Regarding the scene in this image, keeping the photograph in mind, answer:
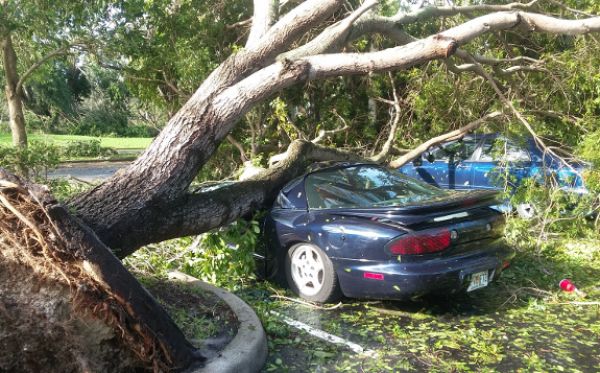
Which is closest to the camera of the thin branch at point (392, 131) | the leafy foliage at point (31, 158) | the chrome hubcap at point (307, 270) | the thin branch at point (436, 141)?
the chrome hubcap at point (307, 270)

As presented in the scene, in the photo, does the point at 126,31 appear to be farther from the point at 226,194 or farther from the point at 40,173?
the point at 226,194

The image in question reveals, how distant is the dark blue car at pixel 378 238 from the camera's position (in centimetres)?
473

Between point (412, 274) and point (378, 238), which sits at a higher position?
point (378, 238)

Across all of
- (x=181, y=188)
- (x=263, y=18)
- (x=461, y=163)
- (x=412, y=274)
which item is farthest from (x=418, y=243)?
(x=461, y=163)

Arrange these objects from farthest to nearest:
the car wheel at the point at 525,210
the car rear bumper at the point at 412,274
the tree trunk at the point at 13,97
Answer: the tree trunk at the point at 13,97
the car wheel at the point at 525,210
the car rear bumper at the point at 412,274

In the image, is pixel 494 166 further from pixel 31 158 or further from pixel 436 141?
pixel 31 158

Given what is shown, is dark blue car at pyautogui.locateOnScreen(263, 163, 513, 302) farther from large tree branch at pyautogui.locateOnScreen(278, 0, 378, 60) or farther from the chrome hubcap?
large tree branch at pyautogui.locateOnScreen(278, 0, 378, 60)

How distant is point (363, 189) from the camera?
576 centimetres

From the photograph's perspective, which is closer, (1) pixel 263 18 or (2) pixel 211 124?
(2) pixel 211 124

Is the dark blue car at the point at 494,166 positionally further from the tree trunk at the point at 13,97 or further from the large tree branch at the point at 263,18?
the tree trunk at the point at 13,97

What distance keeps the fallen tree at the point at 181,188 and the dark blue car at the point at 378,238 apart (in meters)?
0.66

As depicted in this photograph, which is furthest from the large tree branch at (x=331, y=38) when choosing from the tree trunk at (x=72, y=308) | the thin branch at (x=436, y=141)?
the tree trunk at (x=72, y=308)

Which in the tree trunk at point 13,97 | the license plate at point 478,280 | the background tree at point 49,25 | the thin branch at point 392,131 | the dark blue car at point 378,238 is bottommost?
the license plate at point 478,280

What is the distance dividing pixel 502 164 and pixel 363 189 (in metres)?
3.99
